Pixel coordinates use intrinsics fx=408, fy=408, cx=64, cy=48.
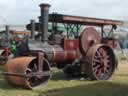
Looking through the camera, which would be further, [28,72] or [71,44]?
[71,44]

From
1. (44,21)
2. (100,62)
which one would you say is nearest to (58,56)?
(44,21)

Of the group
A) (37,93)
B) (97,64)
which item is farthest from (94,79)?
(37,93)

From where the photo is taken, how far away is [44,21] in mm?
12102

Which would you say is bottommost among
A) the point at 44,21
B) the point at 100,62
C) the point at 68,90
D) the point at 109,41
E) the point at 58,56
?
the point at 68,90

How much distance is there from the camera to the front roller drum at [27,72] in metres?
10.5

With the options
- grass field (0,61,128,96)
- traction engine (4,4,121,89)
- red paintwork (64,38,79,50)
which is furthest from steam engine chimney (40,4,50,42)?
grass field (0,61,128,96)

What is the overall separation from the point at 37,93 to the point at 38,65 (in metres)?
1.32

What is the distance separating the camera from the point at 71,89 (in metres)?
10.2

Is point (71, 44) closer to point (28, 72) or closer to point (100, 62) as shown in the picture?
point (100, 62)

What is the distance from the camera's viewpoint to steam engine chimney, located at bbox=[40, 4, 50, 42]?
474 inches

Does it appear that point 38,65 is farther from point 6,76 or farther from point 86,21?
point 86,21

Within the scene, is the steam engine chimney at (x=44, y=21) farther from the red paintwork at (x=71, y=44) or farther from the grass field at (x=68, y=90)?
the grass field at (x=68, y=90)

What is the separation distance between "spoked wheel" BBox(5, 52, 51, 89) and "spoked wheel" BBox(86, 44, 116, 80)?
5.37 feet

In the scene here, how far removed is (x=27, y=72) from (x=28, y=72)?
3 centimetres
